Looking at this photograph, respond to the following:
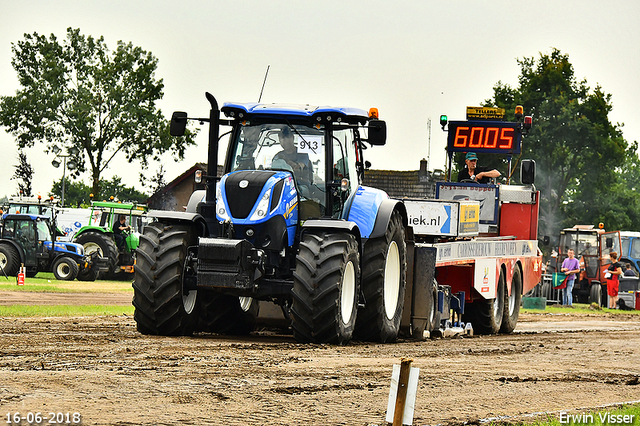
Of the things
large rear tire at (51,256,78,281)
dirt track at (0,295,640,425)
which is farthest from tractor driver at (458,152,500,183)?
large rear tire at (51,256,78,281)

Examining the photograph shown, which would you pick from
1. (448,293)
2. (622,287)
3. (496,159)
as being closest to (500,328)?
(448,293)

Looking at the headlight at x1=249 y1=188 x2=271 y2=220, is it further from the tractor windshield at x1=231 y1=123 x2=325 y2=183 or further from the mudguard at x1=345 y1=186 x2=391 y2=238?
the mudguard at x1=345 y1=186 x2=391 y2=238

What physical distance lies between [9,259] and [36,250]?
2.56ft

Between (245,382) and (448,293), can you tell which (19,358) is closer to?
(245,382)

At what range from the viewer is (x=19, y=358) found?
7.74 meters

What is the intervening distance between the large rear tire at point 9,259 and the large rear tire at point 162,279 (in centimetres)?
1836

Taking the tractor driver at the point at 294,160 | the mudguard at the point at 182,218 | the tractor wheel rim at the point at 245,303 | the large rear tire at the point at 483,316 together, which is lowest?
the large rear tire at the point at 483,316

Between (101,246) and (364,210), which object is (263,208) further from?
(101,246)

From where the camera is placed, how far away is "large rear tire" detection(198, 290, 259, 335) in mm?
11453

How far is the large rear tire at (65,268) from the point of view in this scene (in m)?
28.4

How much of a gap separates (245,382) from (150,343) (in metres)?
2.56

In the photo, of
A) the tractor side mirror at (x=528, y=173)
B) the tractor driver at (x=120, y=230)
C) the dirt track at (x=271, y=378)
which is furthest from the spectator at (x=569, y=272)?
the dirt track at (x=271, y=378)

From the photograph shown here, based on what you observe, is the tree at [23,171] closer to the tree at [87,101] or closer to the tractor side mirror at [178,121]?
the tree at [87,101]

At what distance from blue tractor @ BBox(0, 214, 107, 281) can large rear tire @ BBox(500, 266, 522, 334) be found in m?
15.4
